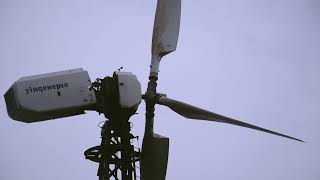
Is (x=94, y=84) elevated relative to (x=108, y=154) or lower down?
elevated

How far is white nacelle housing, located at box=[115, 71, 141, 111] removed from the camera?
40.8 feet

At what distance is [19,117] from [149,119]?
4418 millimetres

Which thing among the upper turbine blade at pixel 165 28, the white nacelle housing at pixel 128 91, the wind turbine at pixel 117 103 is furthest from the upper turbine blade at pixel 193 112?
the upper turbine blade at pixel 165 28

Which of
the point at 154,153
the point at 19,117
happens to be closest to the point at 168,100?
the point at 154,153

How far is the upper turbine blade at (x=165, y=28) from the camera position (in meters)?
13.6

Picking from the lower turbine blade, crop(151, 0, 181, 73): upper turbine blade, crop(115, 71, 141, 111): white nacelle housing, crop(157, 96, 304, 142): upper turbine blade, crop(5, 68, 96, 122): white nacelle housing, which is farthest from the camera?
crop(151, 0, 181, 73): upper turbine blade

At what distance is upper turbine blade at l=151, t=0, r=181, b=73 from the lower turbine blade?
9.60ft

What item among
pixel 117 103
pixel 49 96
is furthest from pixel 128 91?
pixel 49 96

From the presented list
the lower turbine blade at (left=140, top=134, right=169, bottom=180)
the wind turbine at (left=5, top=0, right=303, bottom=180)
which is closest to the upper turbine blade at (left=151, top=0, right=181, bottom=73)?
the wind turbine at (left=5, top=0, right=303, bottom=180)

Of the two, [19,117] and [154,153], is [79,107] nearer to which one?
[19,117]

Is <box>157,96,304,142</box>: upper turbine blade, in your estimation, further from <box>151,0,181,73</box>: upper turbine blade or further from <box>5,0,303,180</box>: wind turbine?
<box>151,0,181,73</box>: upper turbine blade

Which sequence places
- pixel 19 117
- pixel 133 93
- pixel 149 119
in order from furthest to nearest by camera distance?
pixel 149 119 < pixel 133 93 < pixel 19 117

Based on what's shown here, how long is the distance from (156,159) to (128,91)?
8.57 feet

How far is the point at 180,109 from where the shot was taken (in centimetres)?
1291
